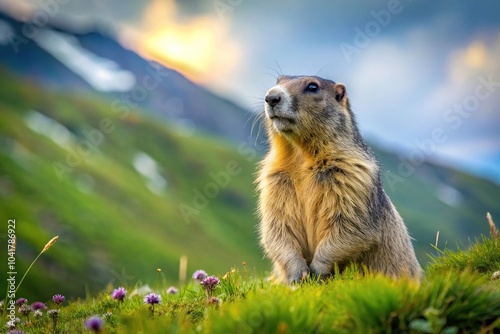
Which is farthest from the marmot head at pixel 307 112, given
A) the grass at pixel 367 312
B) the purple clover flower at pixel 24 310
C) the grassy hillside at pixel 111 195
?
the grassy hillside at pixel 111 195

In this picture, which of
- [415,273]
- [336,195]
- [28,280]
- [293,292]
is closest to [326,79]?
[336,195]

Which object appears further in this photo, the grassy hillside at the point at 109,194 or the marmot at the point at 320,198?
the grassy hillside at the point at 109,194

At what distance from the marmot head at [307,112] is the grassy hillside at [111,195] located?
64523mm

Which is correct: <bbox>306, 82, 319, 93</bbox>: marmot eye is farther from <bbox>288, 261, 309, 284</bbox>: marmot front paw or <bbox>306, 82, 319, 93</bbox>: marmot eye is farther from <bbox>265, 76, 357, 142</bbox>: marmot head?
<bbox>288, 261, 309, 284</bbox>: marmot front paw

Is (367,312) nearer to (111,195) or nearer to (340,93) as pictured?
(340,93)

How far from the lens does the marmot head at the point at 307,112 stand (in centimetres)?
833

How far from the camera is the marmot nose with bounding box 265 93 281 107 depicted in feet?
27.0

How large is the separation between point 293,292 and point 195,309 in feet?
4.06

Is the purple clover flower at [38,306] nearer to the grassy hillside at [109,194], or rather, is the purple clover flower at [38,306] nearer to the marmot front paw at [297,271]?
the marmot front paw at [297,271]

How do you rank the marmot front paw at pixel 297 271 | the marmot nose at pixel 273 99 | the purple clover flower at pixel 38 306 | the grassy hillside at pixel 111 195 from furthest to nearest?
the grassy hillside at pixel 111 195, the marmot nose at pixel 273 99, the purple clover flower at pixel 38 306, the marmot front paw at pixel 297 271

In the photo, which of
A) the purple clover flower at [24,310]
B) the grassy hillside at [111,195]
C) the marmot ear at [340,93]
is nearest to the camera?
the purple clover flower at [24,310]

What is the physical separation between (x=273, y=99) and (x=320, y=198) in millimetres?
1519

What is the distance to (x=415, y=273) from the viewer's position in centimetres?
852

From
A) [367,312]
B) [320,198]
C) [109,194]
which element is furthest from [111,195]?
[367,312]
